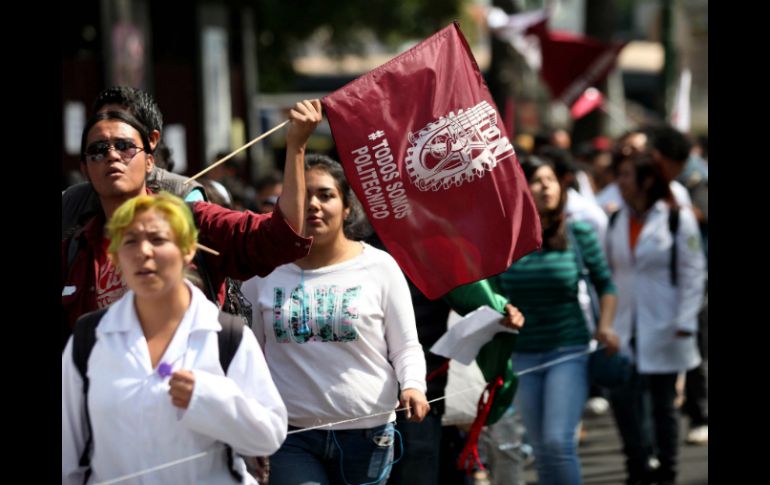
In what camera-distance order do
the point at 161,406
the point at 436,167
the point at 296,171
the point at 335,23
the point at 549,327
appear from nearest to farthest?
the point at 161,406 < the point at 296,171 < the point at 436,167 < the point at 549,327 < the point at 335,23

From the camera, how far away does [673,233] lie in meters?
9.03

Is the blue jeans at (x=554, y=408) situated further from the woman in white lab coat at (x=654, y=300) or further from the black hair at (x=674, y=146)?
the black hair at (x=674, y=146)

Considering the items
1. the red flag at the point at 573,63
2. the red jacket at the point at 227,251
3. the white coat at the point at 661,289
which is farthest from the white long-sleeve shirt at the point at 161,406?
the red flag at the point at 573,63

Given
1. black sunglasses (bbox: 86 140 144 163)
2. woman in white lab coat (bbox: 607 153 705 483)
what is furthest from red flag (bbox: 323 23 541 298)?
woman in white lab coat (bbox: 607 153 705 483)

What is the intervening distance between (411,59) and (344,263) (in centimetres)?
81

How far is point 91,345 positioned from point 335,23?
24.5 metres

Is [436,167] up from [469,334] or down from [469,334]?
up

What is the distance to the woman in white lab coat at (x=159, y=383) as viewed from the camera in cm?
398

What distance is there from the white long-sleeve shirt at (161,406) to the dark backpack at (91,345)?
0.6 inches

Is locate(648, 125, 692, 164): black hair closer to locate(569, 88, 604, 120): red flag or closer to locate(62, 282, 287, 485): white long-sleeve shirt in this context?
locate(62, 282, 287, 485): white long-sleeve shirt

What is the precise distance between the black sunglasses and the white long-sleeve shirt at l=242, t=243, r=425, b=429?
36.3 inches

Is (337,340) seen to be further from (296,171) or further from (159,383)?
(159,383)

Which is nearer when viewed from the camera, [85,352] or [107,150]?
[85,352]

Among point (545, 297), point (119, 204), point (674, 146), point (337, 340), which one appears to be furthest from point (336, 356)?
point (674, 146)
